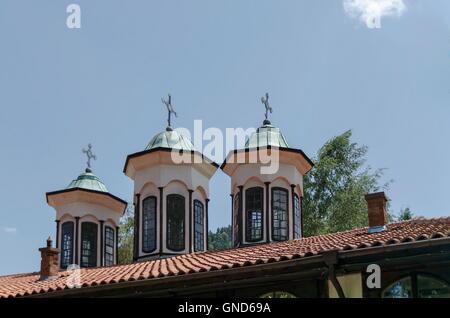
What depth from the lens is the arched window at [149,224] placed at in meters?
21.3

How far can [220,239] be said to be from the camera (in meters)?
49.6

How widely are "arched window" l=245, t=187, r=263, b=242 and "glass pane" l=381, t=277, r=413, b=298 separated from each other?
27.0 feet

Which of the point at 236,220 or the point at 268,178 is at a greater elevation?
the point at 268,178

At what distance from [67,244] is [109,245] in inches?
55.2

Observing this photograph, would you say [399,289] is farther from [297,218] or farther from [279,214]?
[297,218]

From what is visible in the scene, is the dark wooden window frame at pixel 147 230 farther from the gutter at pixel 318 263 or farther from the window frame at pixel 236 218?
the gutter at pixel 318 263

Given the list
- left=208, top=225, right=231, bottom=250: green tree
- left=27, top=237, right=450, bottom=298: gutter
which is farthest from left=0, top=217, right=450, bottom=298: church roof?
left=208, top=225, right=231, bottom=250: green tree

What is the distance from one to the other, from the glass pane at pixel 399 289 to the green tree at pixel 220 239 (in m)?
30.6

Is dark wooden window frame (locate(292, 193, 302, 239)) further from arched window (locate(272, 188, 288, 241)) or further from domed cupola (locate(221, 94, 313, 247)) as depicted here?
arched window (locate(272, 188, 288, 241))

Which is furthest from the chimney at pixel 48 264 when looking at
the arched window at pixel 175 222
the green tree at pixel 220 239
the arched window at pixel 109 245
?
the green tree at pixel 220 239

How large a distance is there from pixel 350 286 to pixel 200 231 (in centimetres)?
977

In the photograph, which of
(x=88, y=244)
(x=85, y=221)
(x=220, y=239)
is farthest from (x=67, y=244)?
(x=220, y=239)

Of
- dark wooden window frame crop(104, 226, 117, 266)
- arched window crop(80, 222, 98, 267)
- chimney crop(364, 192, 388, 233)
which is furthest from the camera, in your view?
dark wooden window frame crop(104, 226, 117, 266)

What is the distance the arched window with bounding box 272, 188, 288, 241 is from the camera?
2094 cm
